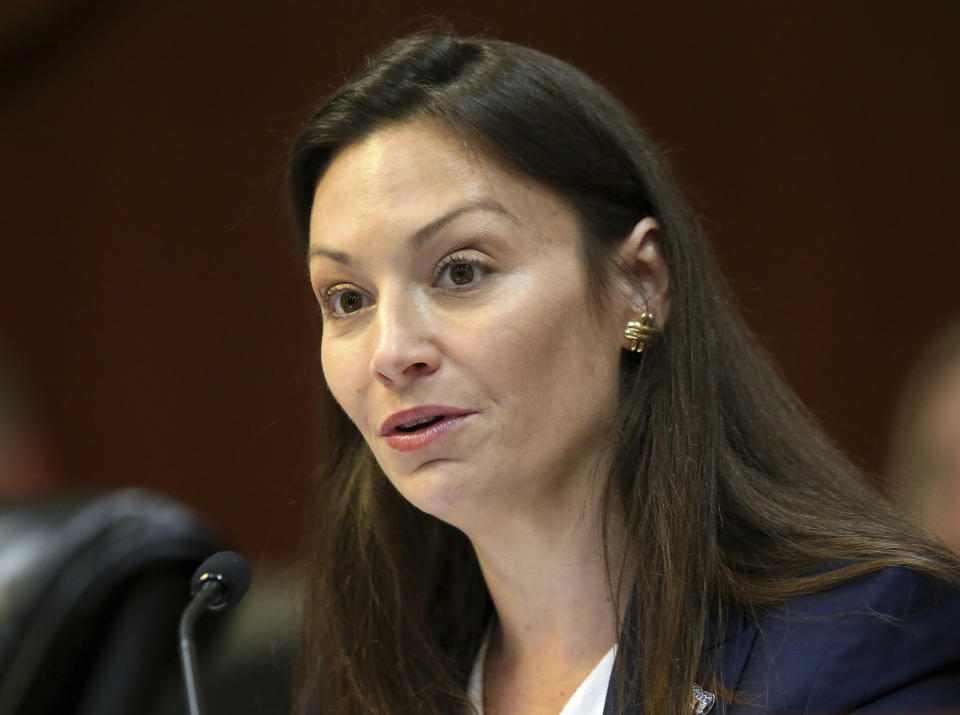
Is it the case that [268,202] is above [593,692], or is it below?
above

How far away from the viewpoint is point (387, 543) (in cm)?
202

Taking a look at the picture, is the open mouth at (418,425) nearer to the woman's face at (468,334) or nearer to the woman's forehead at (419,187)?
the woman's face at (468,334)

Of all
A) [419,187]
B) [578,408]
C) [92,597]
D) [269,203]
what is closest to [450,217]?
[419,187]

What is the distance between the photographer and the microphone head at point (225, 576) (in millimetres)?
1552

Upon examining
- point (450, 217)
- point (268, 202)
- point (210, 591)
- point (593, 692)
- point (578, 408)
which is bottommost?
point (593, 692)

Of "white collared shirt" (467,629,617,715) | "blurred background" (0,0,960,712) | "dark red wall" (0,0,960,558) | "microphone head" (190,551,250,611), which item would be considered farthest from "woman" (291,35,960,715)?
"blurred background" (0,0,960,712)

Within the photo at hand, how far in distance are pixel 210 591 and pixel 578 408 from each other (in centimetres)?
52

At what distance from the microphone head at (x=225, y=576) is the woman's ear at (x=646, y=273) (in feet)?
1.99

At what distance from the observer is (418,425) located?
168 centimetres

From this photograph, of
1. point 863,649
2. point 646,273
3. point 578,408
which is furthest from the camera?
point 646,273

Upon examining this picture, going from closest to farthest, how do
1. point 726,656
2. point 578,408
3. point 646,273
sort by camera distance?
point 726,656, point 578,408, point 646,273

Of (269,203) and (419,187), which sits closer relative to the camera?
(419,187)

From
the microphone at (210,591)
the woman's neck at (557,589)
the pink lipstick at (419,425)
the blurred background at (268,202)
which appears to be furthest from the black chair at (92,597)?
the blurred background at (268,202)

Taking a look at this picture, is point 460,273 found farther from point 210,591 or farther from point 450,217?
point 210,591
